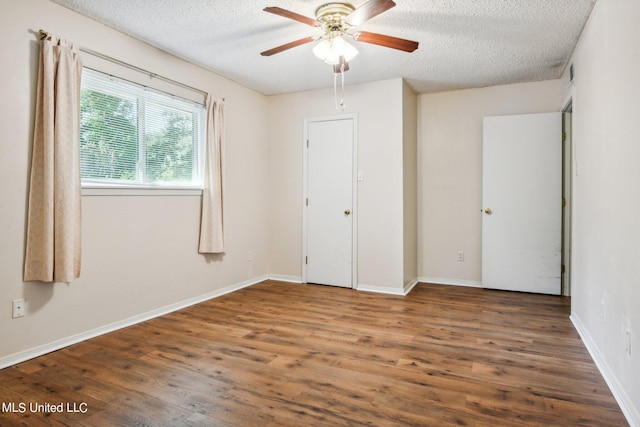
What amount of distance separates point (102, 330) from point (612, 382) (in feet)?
11.1

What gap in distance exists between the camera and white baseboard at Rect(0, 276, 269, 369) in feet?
7.91

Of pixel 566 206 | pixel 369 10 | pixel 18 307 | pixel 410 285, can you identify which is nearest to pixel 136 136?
pixel 18 307

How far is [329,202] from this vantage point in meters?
4.63

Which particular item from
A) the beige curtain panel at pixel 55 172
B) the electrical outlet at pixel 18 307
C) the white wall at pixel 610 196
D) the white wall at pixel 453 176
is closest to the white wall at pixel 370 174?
the white wall at pixel 453 176

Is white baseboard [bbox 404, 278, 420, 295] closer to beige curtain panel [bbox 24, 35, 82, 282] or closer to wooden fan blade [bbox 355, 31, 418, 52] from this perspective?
wooden fan blade [bbox 355, 31, 418, 52]

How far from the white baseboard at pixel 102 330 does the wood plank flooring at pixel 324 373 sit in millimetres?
77

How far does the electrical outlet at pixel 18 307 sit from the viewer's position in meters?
2.41

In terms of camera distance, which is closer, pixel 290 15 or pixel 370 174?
pixel 290 15

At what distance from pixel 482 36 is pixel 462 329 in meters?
2.39

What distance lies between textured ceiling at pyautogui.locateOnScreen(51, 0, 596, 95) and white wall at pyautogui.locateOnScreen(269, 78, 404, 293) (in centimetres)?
31

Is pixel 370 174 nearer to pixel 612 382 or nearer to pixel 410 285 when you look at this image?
pixel 410 285

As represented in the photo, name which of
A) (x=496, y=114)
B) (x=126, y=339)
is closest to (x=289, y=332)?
(x=126, y=339)

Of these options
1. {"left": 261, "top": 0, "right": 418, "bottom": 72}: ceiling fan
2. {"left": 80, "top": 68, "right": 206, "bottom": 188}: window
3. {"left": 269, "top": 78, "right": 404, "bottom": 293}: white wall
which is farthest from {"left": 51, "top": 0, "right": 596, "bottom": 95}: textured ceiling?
{"left": 80, "top": 68, "right": 206, "bottom": 188}: window

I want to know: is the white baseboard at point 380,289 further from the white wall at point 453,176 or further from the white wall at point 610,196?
the white wall at point 610,196
